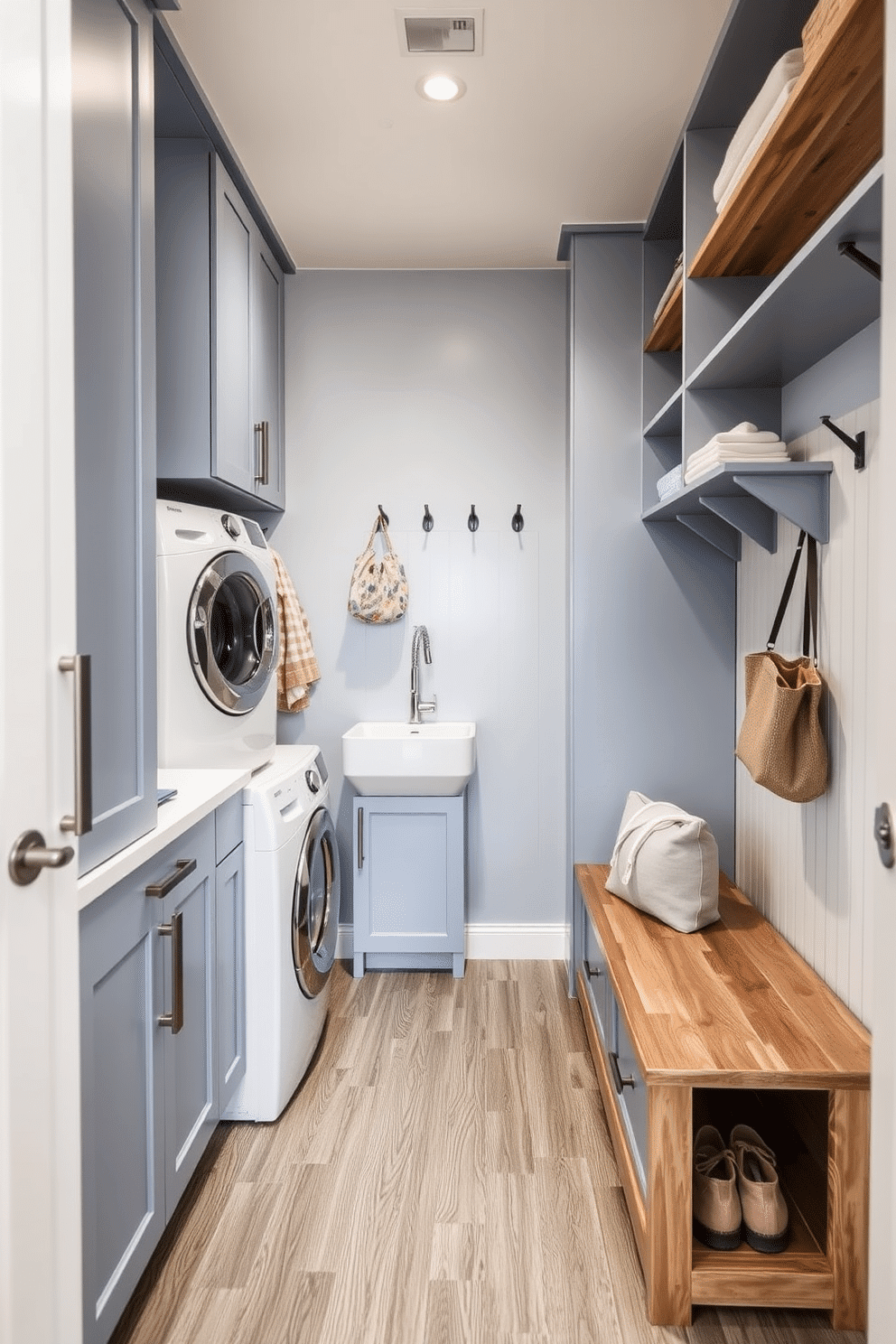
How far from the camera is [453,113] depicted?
221cm

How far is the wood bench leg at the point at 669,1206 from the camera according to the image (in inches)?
60.1

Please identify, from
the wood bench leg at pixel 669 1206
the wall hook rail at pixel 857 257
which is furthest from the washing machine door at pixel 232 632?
the wall hook rail at pixel 857 257

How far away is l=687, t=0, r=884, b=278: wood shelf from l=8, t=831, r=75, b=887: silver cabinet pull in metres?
1.46

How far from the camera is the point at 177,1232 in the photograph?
1782 mm

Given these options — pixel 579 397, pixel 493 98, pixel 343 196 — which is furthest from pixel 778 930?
pixel 343 196

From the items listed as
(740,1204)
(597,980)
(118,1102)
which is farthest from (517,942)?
(118,1102)

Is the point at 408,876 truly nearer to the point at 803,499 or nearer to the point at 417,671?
the point at 417,671

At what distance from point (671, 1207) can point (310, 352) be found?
9.46 ft

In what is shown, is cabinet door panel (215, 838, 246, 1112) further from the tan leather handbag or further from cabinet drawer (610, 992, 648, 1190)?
the tan leather handbag

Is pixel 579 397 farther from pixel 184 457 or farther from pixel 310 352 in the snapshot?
pixel 184 457

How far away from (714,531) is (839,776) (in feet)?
3.45

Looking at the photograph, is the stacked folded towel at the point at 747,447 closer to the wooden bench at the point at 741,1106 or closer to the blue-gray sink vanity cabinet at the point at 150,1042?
the wooden bench at the point at 741,1106

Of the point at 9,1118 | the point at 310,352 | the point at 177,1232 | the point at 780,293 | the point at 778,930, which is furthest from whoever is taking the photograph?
the point at 310,352

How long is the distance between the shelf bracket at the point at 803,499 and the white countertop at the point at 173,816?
132 centimetres
